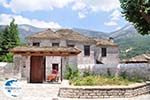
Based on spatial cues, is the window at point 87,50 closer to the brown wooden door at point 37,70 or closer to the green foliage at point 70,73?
the brown wooden door at point 37,70

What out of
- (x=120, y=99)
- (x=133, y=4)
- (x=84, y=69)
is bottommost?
(x=120, y=99)

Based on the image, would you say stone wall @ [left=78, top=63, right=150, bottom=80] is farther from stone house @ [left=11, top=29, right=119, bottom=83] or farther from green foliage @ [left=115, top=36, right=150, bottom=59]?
green foliage @ [left=115, top=36, right=150, bottom=59]

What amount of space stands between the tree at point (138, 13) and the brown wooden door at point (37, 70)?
29.6 feet

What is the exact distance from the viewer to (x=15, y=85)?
22.0 meters

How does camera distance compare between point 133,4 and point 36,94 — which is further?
point 133,4

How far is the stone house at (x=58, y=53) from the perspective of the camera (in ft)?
97.7

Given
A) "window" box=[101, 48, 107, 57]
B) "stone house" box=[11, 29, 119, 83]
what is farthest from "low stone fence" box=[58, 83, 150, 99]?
"window" box=[101, 48, 107, 57]

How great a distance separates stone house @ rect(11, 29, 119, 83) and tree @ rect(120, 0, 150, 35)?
558 cm

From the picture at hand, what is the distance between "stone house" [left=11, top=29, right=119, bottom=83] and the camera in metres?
29.8

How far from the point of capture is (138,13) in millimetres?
29000

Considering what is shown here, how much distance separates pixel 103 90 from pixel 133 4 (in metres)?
9.84

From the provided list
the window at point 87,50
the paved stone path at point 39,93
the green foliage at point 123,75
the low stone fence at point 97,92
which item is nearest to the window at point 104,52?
the window at point 87,50

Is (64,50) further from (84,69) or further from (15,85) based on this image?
(15,85)

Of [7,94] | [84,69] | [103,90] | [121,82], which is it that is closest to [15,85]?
[7,94]
